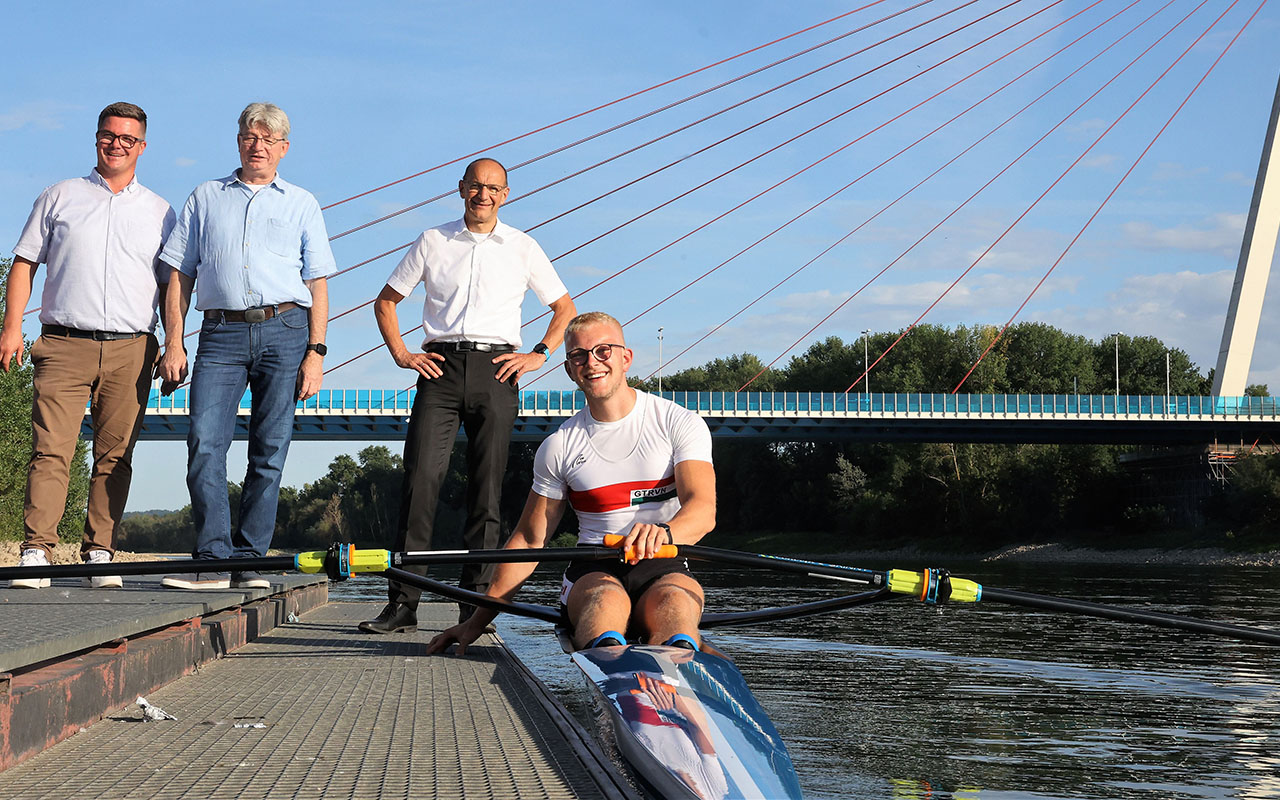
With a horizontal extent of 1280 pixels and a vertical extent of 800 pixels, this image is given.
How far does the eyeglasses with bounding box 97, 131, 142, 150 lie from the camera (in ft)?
20.0

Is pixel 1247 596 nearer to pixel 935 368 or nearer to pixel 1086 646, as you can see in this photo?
pixel 1086 646

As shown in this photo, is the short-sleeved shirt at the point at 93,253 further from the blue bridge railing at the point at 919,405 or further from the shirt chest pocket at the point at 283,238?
the blue bridge railing at the point at 919,405

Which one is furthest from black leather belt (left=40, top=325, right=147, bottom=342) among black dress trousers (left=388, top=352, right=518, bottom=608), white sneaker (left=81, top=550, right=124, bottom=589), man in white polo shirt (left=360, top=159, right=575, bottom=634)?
black dress trousers (left=388, top=352, right=518, bottom=608)

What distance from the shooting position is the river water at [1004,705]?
409 centimetres

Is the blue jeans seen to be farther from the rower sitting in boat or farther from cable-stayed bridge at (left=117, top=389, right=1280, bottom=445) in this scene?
cable-stayed bridge at (left=117, top=389, right=1280, bottom=445)

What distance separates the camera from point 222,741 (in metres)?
3.21

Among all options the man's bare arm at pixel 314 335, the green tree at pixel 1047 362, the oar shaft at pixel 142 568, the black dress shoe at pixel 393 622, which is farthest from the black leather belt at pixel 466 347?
the green tree at pixel 1047 362

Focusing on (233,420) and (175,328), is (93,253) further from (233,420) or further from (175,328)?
(233,420)

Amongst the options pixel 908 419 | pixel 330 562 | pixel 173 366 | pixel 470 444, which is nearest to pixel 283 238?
pixel 173 366

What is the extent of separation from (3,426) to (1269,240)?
119ft

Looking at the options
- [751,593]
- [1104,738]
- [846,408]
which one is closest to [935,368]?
[846,408]

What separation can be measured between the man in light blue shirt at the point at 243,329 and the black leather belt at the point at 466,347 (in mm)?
633

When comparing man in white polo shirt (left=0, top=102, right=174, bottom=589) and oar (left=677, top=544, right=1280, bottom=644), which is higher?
man in white polo shirt (left=0, top=102, right=174, bottom=589)

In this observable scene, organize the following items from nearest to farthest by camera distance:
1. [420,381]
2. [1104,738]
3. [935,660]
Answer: [1104,738]
[420,381]
[935,660]
